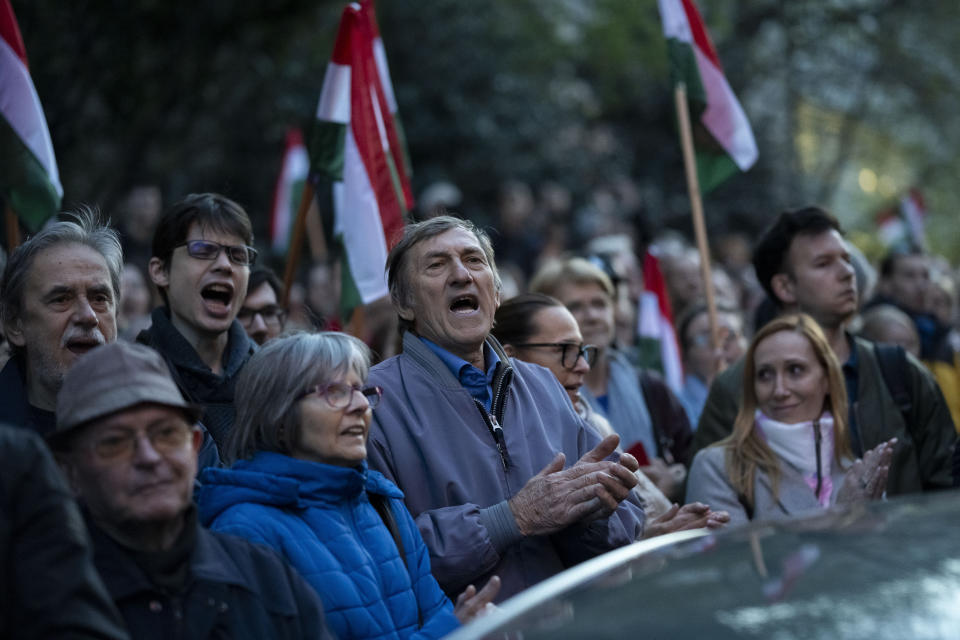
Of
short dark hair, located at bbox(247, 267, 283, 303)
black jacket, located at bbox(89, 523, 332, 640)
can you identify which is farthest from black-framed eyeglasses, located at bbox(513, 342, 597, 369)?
black jacket, located at bbox(89, 523, 332, 640)

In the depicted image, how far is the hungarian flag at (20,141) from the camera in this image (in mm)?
5902

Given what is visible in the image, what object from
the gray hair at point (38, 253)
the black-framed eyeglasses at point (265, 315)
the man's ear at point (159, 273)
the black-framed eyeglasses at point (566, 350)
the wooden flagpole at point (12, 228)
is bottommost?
the black-framed eyeglasses at point (566, 350)

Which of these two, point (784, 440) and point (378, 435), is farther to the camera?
point (784, 440)

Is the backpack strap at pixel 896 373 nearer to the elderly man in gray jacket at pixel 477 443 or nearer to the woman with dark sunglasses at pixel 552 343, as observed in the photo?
the woman with dark sunglasses at pixel 552 343

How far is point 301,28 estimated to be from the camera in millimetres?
14578

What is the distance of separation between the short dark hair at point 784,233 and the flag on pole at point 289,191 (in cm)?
455

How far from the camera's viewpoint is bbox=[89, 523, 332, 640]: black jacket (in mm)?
3143

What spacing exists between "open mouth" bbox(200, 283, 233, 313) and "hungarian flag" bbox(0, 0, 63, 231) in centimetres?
125

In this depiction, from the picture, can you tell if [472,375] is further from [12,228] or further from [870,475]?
[12,228]

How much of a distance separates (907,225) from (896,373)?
8489mm

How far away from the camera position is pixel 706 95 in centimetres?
769

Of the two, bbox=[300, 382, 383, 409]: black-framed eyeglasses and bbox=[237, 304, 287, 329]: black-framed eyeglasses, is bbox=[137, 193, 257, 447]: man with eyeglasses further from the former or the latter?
bbox=[300, 382, 383, 409]: black-framed eyeglasses

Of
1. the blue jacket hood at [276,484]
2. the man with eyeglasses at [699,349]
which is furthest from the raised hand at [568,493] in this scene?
the man with eyeglasses at [699,349]

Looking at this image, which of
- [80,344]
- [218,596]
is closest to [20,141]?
[80,344]
